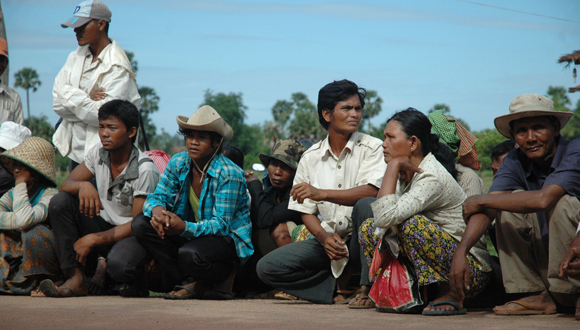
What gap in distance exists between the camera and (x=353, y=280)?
507cm

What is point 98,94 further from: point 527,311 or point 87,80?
point 527,311

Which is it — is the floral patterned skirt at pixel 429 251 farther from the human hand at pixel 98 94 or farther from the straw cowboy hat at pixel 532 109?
the human hand at pixel 98 94

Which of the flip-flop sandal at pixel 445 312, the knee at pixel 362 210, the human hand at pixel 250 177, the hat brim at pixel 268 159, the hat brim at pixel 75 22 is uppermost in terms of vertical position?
the hat brim at pixel 75 22

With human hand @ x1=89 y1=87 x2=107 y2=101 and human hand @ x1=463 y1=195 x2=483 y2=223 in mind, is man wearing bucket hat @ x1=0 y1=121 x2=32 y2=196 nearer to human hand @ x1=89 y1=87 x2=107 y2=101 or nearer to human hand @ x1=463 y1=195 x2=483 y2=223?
human hand @ x1=89 y1=87 x2=107 y2=101

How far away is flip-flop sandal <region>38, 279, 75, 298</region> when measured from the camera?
505 centimetres

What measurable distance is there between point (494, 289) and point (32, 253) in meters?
3.89

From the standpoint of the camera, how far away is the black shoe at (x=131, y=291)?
5258 mm

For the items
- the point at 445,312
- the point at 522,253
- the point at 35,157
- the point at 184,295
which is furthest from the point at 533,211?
the point at 35,157

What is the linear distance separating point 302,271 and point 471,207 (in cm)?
152

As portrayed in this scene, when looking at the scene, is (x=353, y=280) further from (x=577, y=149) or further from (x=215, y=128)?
(x=577, y=149)

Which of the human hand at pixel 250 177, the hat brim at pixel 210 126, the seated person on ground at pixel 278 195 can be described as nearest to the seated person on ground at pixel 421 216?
the seated person on ground at pixel 278 195

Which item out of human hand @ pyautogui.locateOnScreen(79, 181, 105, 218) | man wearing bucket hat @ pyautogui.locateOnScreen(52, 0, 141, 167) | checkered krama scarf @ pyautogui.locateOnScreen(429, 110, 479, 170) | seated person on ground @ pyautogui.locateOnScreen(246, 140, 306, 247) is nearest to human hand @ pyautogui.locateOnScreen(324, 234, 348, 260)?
seated person on ground @ pyautogui.locateOnScreen(246, 140, 306, 247)

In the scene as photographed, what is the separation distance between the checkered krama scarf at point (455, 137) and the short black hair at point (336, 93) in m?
0.70

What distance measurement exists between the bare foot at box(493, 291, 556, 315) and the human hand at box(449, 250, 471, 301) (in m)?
0.35
